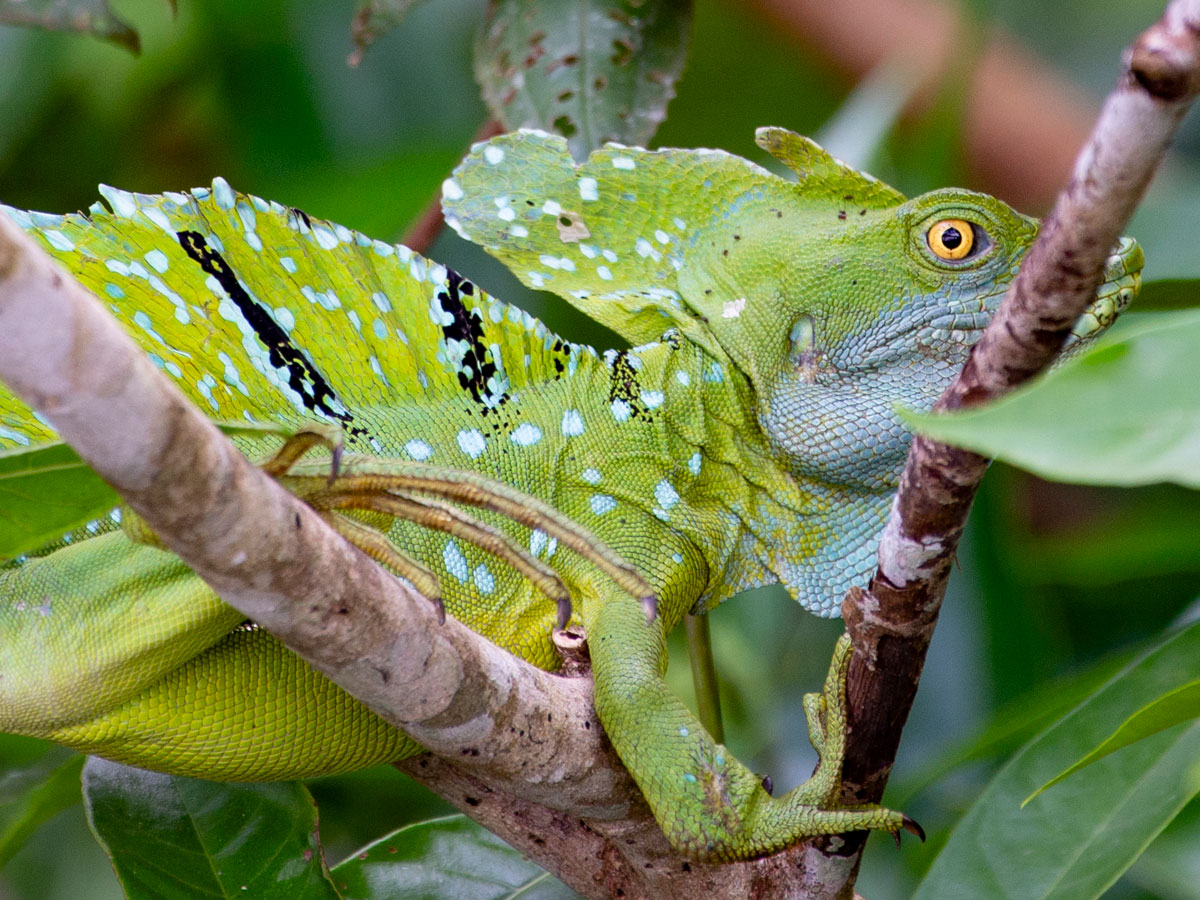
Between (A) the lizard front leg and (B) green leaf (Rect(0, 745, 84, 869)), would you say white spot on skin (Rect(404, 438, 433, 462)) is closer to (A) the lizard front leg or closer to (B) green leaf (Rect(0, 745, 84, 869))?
(A) the lizard front leg

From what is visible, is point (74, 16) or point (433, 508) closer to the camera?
point (433, 508)

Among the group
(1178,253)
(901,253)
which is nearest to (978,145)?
(1178,253)

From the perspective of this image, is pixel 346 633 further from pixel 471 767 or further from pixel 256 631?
pixel 256 631

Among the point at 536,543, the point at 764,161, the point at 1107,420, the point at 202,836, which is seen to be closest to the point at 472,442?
the point at 536,543

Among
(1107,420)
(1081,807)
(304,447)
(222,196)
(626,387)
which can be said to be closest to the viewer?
(1107,420)

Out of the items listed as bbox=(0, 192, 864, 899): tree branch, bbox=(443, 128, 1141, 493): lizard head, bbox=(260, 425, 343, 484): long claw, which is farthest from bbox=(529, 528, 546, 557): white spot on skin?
bbox=(260, 425, 343, 484): long claw

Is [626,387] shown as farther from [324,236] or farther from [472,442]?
[324,236]
